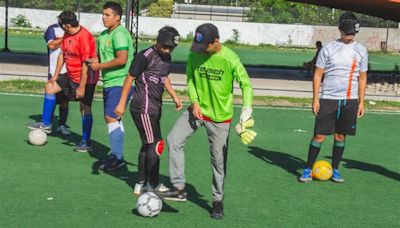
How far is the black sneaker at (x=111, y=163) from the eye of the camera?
8.48 m

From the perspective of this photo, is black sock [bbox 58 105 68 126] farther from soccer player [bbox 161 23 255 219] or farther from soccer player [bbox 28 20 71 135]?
soccer player [bbox 161 23 255 219]

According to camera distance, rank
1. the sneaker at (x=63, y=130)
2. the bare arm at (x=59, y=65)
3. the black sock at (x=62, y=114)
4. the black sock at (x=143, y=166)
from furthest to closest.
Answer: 1. the black sock at (x=62, y=114)
2. the sneaker at (x=63, y=130)
3. the bare arm at (x=59, y=65)
4. the black sock at (x=143, y=166)

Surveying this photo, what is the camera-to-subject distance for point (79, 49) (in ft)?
31.1

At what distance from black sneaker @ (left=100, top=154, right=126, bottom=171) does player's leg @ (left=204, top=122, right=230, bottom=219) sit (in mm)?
2180

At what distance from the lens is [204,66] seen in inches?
259

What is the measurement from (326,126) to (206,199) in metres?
1.92

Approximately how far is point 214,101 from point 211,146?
452 mm

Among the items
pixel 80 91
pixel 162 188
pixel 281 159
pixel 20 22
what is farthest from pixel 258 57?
pixel 162 188

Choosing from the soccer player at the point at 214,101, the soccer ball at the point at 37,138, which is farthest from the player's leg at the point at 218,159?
the soccer ball at the point at 37,138

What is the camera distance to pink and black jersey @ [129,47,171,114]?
7.18 meters

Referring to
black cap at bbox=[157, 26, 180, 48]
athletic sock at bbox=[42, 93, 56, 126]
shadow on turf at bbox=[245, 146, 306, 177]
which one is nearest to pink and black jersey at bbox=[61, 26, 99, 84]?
athletic sock at bbox=[42, 93, 56, 126]

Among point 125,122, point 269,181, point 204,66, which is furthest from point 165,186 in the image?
point 125,122

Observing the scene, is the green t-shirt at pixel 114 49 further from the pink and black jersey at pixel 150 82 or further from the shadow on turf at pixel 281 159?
the shadow on turf at pixel 281 159

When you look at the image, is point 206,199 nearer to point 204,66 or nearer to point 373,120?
point 204,66
